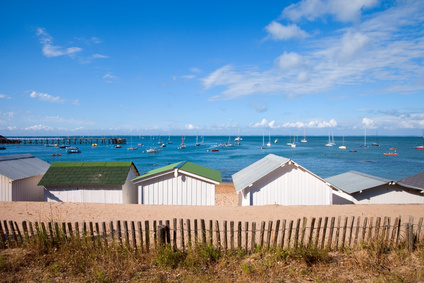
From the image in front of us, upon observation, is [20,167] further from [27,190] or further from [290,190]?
[290,190]

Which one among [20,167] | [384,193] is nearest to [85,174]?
[20,167]

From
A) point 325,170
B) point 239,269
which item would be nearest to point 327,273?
point 239,269

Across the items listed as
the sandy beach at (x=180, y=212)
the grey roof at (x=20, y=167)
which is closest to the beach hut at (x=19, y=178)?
the grey roof at (x=20, y=167)

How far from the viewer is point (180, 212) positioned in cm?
1526

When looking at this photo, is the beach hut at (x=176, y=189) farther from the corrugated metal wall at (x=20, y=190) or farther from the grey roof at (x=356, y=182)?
the corrugated metal wall at (x=20, y=190)

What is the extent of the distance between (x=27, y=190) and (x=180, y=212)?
39.3 feet

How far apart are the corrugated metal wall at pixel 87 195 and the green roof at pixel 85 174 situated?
46cm

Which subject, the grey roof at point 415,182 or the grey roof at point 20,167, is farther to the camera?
the grey roof at point 20,167

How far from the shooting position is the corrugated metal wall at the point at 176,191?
1634cm

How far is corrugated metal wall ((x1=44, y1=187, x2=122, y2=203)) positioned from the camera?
17547 mm

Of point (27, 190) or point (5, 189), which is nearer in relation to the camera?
point (5, 189)

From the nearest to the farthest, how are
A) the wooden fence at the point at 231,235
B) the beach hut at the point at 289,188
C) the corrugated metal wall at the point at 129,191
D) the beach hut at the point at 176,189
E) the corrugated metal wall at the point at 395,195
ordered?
the wooden fence at the point at 231,235
the beach hut at the point at 289,188
the beach hut at the point at 176,189
the corrugated metal wall at the point at 395,195
the corrugated metal wall at the point at 129,191

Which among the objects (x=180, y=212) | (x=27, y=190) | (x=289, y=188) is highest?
(x=289, y=188)

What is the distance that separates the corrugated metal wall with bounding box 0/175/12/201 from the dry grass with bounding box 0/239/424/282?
514 inches
